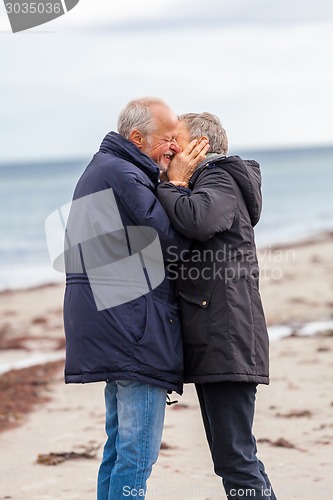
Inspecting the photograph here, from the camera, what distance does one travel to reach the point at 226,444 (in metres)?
4.47

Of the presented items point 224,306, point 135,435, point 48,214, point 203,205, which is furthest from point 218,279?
point 48,214

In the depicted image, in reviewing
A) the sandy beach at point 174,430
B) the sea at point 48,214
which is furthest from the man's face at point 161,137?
the sea at point 48,214

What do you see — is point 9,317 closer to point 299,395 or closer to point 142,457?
point 299,395

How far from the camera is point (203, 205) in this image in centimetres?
432

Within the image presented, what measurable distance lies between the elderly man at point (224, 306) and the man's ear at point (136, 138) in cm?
24

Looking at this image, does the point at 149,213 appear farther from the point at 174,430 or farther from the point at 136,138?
the point at 174,430

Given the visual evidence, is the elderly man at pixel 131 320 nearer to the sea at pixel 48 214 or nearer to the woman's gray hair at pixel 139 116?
the woman's gray hair at pixel 139 116

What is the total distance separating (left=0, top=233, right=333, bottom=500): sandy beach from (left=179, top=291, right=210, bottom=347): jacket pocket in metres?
1.53

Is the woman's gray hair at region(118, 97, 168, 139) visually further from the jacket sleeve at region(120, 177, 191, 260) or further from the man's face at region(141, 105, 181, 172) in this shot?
the jacket sleeve at region(120, 177, 191, 260)

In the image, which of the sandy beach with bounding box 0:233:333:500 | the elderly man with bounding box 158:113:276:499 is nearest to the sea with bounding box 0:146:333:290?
the sandy beach with bounding box 0:233:333:500

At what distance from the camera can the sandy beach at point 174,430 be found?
580cm

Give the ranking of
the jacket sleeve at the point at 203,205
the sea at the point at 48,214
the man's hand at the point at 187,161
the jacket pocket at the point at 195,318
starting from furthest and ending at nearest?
1. the sea at the point at 48,214
2. the man's hand at the point at 187,161
3. the jacket pocket at the point at 195,318
4. the jacket sleeve at the point at 203,205

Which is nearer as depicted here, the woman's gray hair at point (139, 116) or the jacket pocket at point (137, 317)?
the jacket pocket at point (137, 317)

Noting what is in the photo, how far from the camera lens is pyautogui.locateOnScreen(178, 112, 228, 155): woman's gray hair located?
4625 millimetres
